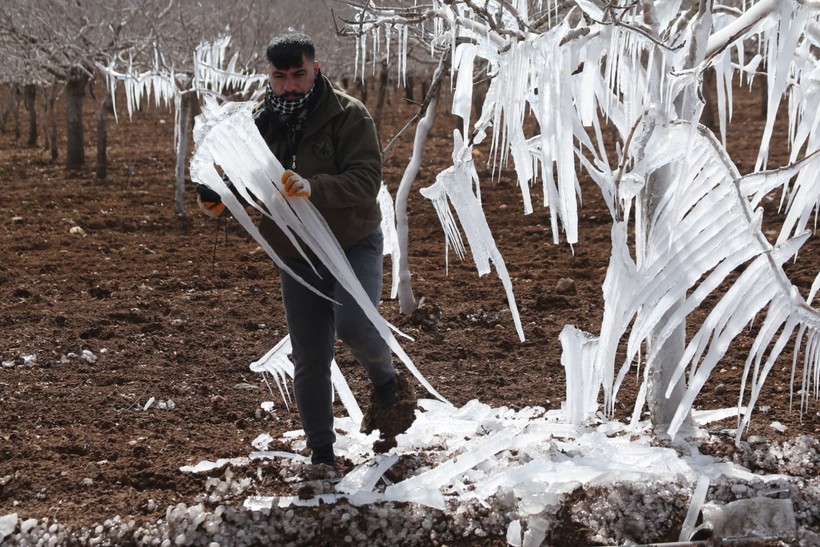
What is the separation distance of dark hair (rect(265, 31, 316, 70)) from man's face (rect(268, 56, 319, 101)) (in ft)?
0.05

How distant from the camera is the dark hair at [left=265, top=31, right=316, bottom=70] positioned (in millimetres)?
2770

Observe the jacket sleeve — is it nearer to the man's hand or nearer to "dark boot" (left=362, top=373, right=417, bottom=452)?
the man's hand

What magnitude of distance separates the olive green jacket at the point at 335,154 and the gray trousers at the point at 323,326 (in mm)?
85

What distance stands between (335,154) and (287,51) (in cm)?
35

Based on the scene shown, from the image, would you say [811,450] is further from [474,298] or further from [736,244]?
[474,298]

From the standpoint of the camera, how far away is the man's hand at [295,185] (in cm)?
268

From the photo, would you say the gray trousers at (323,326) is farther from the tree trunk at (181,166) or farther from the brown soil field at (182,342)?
the tree trunk at (181,166)

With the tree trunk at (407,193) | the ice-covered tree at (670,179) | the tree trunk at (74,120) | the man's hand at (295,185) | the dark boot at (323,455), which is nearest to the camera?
the ice-covered tree at (670,179)

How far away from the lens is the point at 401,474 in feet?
10.00

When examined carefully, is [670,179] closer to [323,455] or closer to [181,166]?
[323,455]

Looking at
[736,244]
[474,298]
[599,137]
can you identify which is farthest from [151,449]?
[474,298]

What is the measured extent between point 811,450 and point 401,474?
4.57ft

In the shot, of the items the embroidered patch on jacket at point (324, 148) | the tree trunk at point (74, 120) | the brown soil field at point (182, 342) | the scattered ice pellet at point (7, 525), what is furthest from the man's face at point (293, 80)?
the tree trunk at point (74, 120)

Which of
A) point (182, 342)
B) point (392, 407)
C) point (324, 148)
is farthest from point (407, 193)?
point (324, 148)
